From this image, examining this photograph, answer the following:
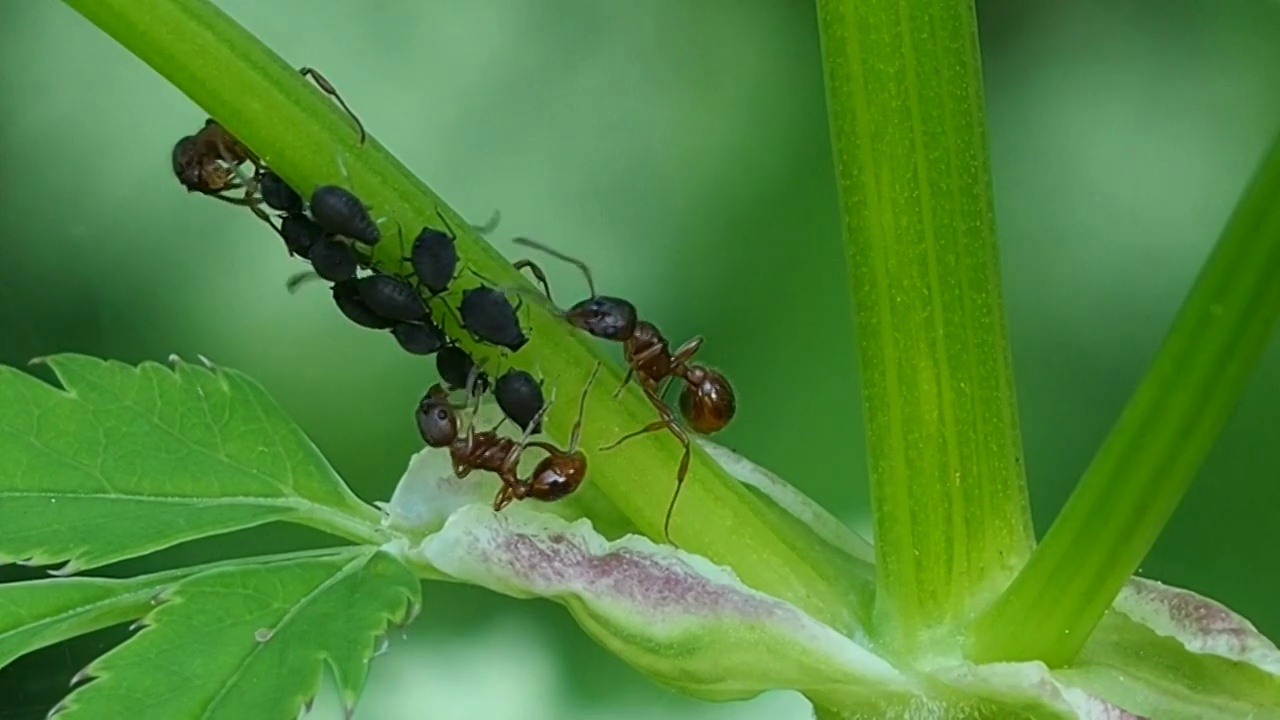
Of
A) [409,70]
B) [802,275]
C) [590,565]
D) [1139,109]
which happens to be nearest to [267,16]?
[409,70]

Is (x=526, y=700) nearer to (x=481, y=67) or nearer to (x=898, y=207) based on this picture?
(x=481, y=67)

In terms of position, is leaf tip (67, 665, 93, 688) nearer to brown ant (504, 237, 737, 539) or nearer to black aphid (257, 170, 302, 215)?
black aphid (257, 170, 302, 215)

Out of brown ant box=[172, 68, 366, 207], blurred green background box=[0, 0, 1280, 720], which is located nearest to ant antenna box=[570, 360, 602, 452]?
brown ant box=[172, 68, 366, 207]

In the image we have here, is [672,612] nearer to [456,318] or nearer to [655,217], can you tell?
[456,318]

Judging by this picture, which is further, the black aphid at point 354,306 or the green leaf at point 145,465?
the black aphid at point 354,306

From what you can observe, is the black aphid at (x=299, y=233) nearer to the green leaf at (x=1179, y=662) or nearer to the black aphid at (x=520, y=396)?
A: the black aphid at (x=520, y=396)

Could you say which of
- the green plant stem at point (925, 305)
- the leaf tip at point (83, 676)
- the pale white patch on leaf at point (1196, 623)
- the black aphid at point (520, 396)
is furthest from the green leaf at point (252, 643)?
the pale white patch on leaf at point (1196, 623)

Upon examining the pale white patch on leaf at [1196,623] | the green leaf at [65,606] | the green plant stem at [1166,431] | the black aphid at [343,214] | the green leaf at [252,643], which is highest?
the green plant stem at [1166,431]
